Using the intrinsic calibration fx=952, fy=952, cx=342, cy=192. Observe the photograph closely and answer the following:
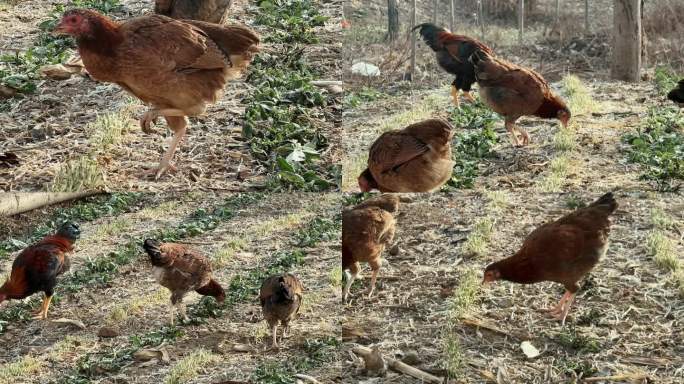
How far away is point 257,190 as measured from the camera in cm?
342

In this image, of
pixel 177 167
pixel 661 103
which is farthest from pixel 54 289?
pixel 661 103

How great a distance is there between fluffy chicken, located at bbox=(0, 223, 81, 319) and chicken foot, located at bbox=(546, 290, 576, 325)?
1.77 metres

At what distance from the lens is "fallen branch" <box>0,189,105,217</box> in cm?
342

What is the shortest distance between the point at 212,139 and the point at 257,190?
11.2 inches

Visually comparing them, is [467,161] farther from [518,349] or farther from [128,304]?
[128,304]

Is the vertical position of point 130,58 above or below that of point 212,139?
above

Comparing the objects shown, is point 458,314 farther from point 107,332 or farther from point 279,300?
point 107,332

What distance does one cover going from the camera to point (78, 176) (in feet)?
11.2

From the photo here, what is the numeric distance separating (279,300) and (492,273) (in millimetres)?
752

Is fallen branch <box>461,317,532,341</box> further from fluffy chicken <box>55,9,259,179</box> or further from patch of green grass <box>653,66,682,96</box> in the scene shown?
fluffy chicken <box>55,9,259,179</box>

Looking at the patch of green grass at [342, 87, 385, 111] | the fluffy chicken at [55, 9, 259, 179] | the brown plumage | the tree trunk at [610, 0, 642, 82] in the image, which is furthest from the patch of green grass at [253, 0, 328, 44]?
the tree trunk at [610, 0, 642, 82]

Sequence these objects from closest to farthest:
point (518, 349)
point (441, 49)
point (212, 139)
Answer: point (441, 49) < point (518, 349) < point (212, 139)

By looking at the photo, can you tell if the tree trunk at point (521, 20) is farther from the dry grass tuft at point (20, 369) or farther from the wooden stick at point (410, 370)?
the dry grass tuft at point (20, 369)

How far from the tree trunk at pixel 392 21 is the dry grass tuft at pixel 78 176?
1145mm
